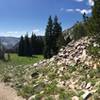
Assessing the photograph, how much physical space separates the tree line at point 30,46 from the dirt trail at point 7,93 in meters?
80.6

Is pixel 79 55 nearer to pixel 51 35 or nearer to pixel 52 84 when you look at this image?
pixel 52 84

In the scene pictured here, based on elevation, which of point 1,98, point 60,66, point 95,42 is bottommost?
point 1,98

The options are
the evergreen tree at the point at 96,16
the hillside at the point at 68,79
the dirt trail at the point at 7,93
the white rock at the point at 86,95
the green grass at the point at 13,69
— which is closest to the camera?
the white rock at the point at 86,95

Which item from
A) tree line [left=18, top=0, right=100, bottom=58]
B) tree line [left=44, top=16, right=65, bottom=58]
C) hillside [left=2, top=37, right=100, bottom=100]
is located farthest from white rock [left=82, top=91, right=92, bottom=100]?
tree line [left=44, top=16, right=65, bottom=58]

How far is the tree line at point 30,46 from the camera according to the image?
4427 inches

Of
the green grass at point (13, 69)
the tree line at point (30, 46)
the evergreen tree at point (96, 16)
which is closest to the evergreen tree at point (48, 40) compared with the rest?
the green grass at point (13, 69)

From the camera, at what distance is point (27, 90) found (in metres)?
26.2

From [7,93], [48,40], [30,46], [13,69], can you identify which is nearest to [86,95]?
[7,93]

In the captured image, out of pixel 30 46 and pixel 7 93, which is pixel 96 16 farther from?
pixel 30 46

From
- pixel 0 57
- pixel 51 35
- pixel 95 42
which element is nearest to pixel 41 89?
pixel 95 42

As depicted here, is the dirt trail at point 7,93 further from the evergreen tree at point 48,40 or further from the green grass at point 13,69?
the evergreen tree at point 48,40

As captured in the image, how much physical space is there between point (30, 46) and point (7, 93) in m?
88.3

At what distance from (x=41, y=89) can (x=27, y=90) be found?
4.51ft

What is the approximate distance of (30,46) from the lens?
114562 millimetres
